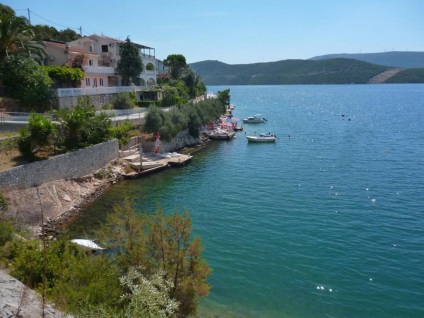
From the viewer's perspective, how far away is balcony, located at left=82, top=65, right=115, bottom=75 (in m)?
51.9

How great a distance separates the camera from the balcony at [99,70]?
5190 cm

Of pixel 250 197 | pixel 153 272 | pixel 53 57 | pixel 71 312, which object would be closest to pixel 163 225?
pixel 153 272

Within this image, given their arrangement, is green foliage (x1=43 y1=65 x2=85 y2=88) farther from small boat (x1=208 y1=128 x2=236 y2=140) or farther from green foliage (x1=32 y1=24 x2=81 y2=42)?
green foliage (x1=32 y1=24 x2=81 y2=42)

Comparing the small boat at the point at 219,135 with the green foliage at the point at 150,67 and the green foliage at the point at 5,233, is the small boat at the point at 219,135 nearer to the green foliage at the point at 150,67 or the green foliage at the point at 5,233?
the green foliage at the point at 150,67

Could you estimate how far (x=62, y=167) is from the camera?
104 ft

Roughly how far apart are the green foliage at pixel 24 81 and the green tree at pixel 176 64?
5305 cm

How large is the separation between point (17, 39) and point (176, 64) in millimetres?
53305

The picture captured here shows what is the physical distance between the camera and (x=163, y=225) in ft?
47.3

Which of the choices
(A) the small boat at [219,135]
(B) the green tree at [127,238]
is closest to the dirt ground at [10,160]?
(B) the green tree at [127,238]

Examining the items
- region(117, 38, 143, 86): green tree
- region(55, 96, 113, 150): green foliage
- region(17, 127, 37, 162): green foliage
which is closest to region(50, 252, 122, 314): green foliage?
region(17, 127, 37, 162): green foliage

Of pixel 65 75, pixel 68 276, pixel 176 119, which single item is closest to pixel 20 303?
pixel 68 276

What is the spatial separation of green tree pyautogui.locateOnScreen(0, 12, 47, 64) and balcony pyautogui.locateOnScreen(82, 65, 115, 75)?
728 centimetres

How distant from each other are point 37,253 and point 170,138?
115 ft

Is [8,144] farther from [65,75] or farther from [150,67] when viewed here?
[150,67]
